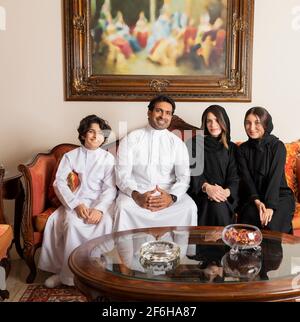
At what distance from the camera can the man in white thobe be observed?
9.42 ft

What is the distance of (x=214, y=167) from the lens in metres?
3.15

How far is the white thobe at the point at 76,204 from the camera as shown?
9.18ft

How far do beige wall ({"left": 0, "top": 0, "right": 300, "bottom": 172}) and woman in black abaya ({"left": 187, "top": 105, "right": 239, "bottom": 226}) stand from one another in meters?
0.54

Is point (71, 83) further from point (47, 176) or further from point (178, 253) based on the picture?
point (178, 253)

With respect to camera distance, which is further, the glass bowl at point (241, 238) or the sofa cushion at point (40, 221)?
the sofa cushion at point (40, 221)

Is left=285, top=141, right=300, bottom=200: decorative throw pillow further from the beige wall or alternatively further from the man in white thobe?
the man in white thobe

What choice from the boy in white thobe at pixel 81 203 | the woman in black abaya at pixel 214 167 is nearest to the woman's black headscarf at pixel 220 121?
the woman in black abaya at pixel 214 167

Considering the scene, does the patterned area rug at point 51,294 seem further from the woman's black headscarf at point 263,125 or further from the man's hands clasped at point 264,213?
the woman's black headscarf at point 263,125

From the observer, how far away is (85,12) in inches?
138

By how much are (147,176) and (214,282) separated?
1582mm

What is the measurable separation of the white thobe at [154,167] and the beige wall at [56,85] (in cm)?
41

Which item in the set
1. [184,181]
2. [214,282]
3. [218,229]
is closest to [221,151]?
[184,181]
